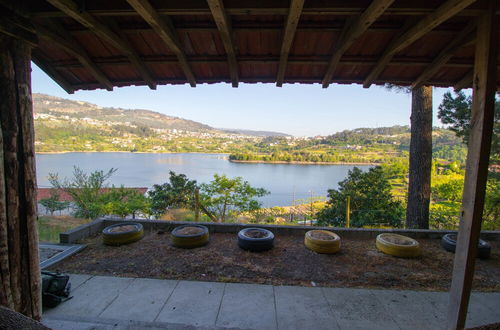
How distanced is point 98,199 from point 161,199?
2.26m

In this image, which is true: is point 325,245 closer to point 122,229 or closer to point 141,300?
point 141,300

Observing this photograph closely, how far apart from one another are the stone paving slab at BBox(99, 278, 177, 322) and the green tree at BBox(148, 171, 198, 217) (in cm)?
668

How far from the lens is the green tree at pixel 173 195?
388 inches

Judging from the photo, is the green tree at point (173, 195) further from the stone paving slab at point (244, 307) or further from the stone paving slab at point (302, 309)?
the stone paving slab at point (302, 309)

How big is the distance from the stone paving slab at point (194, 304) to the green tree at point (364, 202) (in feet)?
21.0

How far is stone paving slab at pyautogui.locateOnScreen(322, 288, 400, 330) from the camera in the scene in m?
2.59

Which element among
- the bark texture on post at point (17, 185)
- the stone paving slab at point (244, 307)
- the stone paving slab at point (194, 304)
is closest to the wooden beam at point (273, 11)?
the bark texture on post at point (17, 185)

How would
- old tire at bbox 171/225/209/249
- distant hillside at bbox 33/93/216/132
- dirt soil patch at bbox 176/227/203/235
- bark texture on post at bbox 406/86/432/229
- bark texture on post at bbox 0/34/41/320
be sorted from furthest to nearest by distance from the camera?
distant hillside at bbox 33/93/216/132
bark texture on post at bbox 406/86/432/229
dirt soil patch at bbox 176/227/203/235
old tire at bbox 171/225/209/249
bark texture on post at bbox 0/34/41/320

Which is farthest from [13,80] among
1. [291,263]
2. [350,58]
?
[291,263]

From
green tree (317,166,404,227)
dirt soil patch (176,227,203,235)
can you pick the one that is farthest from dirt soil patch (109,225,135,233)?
green tree (317,166,404,227)

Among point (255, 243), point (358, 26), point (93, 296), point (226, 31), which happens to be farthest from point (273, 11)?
point (93, 296)

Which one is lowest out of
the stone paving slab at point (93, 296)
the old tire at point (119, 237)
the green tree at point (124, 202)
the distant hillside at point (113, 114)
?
the green tree at point (124, 202)

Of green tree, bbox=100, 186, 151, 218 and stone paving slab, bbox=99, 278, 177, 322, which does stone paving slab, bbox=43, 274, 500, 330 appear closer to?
stone paving slab, bbox=99, 278, 177, 322

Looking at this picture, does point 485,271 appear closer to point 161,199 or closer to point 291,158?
point 161,199
